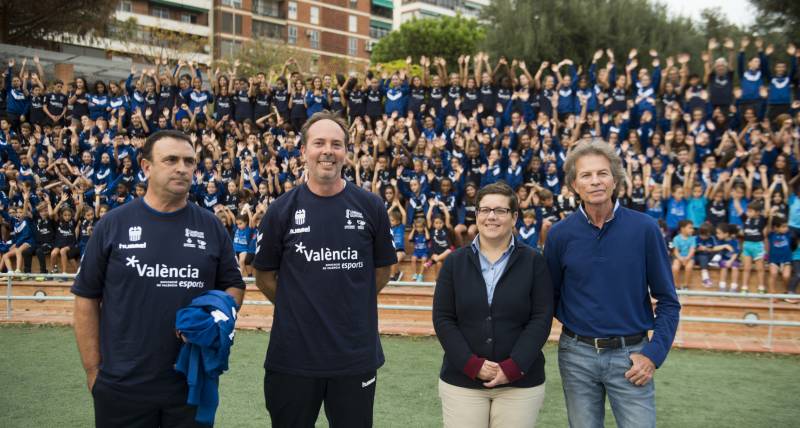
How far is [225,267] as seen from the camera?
3.35 meters

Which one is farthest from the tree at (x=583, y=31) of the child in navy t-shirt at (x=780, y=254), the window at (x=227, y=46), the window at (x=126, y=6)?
the window at (x=126, y=6)

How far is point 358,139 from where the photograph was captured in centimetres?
1491

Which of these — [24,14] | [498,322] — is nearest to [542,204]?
[498,322]

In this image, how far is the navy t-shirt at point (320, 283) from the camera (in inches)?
128

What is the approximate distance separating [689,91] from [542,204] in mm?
4448

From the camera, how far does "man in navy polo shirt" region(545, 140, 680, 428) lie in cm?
312

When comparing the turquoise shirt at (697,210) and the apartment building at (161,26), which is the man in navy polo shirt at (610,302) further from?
the apartment building at (161,26)

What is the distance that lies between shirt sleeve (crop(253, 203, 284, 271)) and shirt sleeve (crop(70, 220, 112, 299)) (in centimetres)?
76

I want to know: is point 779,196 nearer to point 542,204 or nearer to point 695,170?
point 695,170

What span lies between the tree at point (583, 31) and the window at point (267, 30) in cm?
3079

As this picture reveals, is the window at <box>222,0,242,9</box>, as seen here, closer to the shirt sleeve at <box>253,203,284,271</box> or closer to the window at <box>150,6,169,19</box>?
the window at <box>150,6,169,19</box>

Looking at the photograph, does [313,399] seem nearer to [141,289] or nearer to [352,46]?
[141,289]

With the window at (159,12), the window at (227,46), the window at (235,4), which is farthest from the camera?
the window at (235,4)

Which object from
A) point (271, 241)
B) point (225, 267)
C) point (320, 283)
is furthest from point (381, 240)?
point (225, 267)
